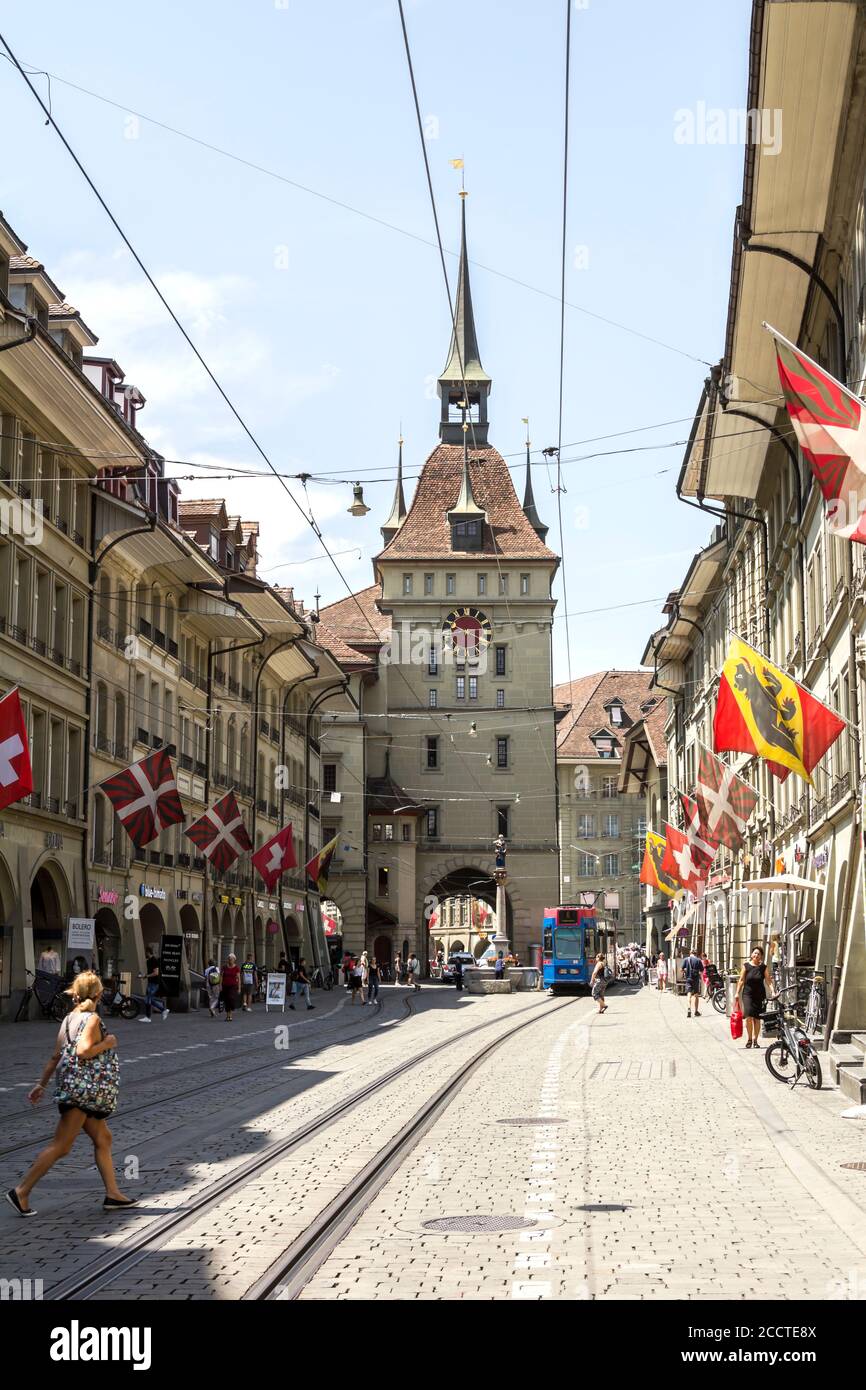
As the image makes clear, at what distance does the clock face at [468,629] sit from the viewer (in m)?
96.2

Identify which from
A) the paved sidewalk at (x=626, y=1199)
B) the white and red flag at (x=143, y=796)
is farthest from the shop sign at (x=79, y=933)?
the paved sidewalk at (x=626, y=1199)

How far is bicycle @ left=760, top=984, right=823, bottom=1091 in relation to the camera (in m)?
19.8

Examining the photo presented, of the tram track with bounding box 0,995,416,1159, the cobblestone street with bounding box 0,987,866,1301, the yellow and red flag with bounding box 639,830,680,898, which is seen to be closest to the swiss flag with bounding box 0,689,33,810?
the cobblestone street with bounding box 0,987,866,1301

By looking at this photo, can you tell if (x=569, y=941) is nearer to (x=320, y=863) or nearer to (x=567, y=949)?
(x=567, y=949)

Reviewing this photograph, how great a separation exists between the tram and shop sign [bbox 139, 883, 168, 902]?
2101 centimetres

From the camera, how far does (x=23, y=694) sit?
35.8m

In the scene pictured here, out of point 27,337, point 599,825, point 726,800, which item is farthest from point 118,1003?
point 599,825

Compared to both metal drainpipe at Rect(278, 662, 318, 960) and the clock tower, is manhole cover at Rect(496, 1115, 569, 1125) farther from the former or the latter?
the clock tower

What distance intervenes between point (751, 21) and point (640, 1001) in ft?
124

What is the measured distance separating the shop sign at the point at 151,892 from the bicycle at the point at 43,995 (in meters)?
9.51

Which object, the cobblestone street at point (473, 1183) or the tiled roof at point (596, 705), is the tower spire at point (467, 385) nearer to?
the tiled roof at point (596, 705)

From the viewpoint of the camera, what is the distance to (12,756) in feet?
84.4
